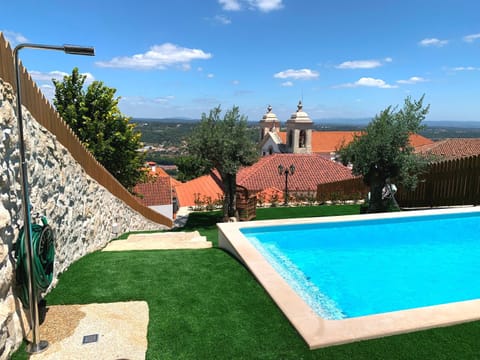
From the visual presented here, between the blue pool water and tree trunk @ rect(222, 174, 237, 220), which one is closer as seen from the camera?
the blue pool water

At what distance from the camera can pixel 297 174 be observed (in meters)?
34.7

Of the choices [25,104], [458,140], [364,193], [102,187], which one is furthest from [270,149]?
[25,104]

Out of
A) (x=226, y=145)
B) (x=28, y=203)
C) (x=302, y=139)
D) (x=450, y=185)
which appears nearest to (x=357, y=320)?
(x=28, y=203)

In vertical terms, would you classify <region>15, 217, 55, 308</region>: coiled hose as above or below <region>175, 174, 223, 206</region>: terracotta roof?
above

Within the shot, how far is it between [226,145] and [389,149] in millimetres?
5701

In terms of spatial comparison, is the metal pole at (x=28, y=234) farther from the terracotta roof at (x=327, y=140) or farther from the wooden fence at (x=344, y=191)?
the terracotta roof at (x=327, y=140)

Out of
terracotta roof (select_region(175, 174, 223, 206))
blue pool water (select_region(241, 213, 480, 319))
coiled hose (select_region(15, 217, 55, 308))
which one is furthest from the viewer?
terracotta roof (select_region(175, 174, 223, 206))

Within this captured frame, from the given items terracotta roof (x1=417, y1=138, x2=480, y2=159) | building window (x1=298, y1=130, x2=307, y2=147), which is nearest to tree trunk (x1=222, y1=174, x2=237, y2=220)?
terracotta roof (x1=417, y1=138, x2=480, y2=159)

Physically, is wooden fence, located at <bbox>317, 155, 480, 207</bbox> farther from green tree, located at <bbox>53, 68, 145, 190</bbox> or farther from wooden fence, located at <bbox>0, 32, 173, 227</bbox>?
green tree, located at <bbox>53, 68, 145, 190</bbox>

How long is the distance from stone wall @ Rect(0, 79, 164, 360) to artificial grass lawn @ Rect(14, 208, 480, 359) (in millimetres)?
636

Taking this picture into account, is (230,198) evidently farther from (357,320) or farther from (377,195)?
(357,320)

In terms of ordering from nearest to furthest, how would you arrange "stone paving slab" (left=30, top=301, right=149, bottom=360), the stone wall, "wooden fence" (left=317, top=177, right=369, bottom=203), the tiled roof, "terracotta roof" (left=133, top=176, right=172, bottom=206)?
the stone wall
"stone paving slab" (left=30, top=301, right=149, bottom=360)
"wooden fence" (left=317, top=177, right=369, bottom=203)
"terracotta roof" (left=133, top=176, right=172, bottom=206)
the tiled roof

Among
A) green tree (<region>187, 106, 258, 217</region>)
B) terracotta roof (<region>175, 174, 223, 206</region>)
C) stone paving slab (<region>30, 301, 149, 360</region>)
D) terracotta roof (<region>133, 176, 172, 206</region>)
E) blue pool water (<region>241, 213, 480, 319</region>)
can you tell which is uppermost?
green tree (<region>187, 106, 258, 217</region>)

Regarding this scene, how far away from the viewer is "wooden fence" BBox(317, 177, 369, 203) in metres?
17.4
